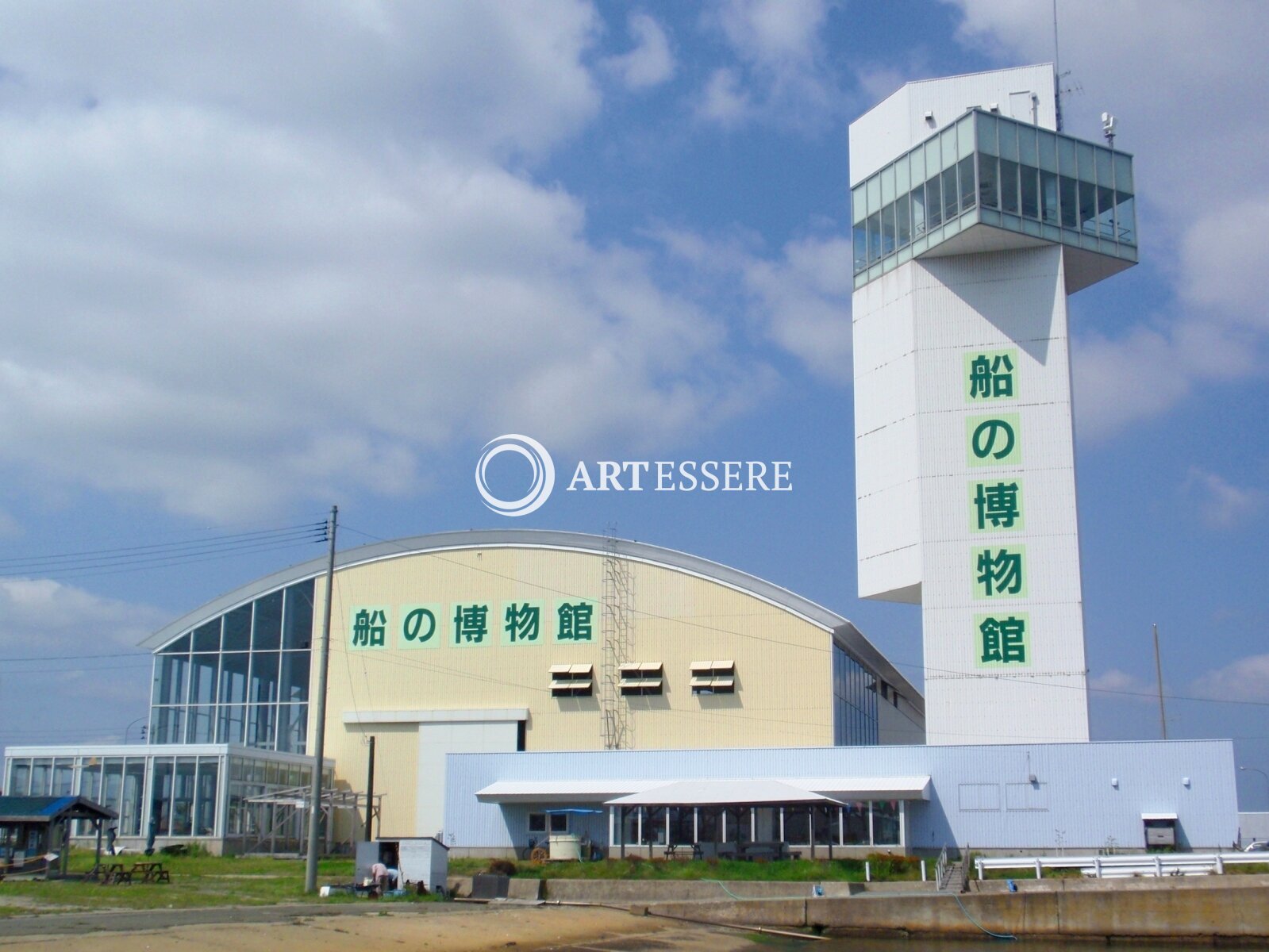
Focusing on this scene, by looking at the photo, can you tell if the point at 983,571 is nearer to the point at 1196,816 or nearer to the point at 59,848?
the point at 1196,816

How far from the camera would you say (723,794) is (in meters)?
38.8

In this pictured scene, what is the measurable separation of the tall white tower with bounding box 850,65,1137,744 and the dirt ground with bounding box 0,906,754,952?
15.1 m

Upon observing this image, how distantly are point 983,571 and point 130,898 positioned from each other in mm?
26431

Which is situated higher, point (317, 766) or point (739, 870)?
point (317, 766)

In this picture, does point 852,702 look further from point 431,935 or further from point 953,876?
point 431,935

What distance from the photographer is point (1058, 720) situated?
1578 inches

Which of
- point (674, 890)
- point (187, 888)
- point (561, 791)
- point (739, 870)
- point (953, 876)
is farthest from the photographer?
point (561, 791)

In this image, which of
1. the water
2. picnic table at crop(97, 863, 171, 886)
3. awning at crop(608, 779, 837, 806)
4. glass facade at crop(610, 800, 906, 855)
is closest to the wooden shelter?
picnic table at crop(97, 863, 171, 886)

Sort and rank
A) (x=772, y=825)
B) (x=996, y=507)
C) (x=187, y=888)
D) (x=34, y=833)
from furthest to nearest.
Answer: (x=996, y=507), (x=772, y=825), (x=34, y=833), (x=187, y=888)

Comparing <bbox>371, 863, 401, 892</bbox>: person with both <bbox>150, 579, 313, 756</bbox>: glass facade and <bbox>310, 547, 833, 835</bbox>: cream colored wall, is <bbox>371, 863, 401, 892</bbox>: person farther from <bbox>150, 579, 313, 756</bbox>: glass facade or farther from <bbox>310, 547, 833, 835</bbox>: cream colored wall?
<bbox>150, 579, 313, 756</bbox>: glass facade

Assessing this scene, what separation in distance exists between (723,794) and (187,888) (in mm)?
15049

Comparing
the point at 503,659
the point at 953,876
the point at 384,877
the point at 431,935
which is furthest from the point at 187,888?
the point at 953,876

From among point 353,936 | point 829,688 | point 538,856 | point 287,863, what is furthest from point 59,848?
point 829,688

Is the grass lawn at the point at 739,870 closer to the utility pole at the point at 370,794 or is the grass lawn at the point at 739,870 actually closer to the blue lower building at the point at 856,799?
the blue lower building at the point at 856,799
